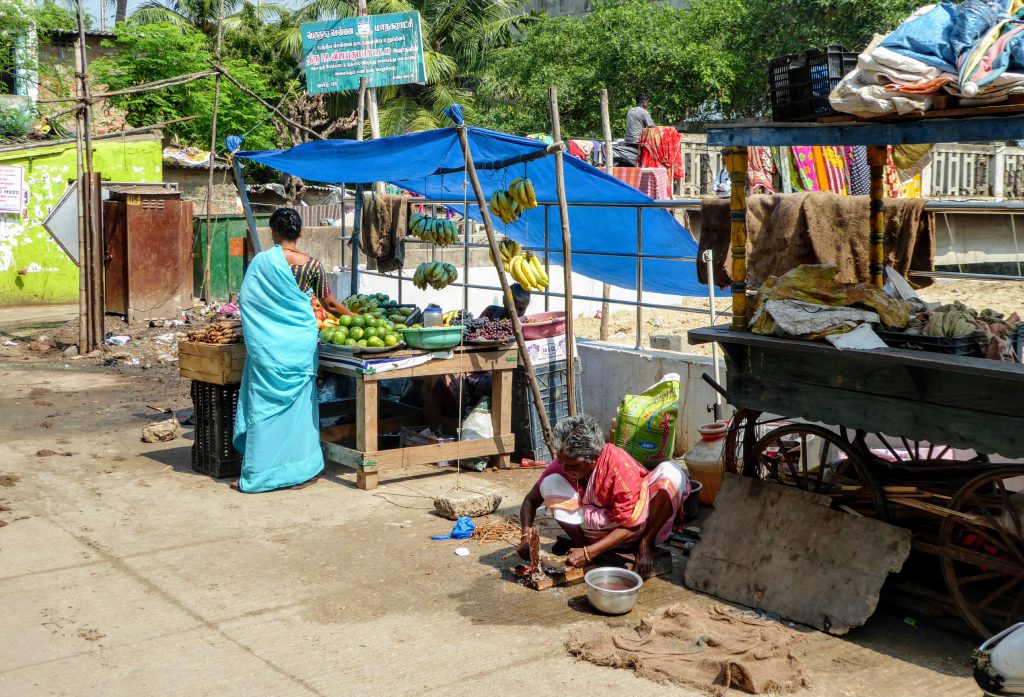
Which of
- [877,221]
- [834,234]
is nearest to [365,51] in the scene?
[834,234]

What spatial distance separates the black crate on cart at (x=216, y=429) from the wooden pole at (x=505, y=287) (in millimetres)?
2037

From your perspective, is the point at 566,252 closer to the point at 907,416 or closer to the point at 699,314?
the point at 907,416

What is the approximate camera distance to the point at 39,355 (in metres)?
13.3

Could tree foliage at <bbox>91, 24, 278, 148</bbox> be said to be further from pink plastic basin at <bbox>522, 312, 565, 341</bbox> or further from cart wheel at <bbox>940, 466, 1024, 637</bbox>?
cart wheel at <bbox>940, 466, 1024, 637</bbox>

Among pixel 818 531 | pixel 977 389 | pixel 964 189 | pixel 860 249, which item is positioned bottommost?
pixel 818 531

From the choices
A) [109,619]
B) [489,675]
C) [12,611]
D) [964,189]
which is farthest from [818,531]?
[964,189]

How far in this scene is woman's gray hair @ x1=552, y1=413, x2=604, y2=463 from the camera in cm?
538

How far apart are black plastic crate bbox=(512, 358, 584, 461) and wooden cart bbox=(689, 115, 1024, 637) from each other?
250 centimetres

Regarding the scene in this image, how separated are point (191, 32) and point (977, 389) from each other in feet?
90.1

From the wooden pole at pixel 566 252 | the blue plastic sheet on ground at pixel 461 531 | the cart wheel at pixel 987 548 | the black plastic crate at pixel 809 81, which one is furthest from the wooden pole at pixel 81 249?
the cart wheel at pixel 987 548

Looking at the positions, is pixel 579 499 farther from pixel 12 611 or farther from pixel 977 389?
pixel 12 611

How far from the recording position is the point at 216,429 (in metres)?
7.63

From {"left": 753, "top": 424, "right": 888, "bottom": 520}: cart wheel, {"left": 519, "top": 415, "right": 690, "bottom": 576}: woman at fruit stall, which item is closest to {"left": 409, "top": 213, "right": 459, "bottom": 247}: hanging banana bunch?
{"left": 519, "top": 415, "right": 690, "bottom": 576}: woman at fruit stall

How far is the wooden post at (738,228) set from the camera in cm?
536
